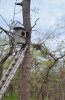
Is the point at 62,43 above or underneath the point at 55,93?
above

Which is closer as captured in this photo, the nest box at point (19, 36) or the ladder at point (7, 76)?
the ladder at point (7, 76)

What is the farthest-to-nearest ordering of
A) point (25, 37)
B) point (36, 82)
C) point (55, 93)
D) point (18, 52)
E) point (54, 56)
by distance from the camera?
1. point (55, 93)
2. point (36, 82)
3. point (54, 56)
4. point (25, 37)
5. point (18, 52)

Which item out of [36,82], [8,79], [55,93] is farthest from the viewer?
[55,93]

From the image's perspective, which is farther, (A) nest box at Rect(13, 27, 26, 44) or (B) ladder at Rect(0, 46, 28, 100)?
(A) nest box at Rect(13, 27, 26, 44)

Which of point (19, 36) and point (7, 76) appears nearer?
point (7, 76)

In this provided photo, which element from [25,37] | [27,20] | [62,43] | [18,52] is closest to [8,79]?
[18,52]

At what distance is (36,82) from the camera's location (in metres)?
27.0

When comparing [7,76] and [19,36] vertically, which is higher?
[19,36]

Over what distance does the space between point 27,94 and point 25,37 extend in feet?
6.32

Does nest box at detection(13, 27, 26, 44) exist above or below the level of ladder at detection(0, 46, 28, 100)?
above

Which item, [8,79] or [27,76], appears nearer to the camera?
[8,79]

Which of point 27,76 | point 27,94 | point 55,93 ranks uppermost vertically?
point 27,76

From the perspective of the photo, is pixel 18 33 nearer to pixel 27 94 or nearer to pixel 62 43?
pixel 27 94

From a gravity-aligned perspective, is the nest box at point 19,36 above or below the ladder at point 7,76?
above
